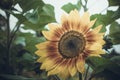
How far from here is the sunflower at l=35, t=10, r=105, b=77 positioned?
550 millimetres

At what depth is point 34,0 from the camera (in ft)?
2.57

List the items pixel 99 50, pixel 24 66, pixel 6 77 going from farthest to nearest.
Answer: pixel 24 66 → pixel 6 77 → pixel 99 50

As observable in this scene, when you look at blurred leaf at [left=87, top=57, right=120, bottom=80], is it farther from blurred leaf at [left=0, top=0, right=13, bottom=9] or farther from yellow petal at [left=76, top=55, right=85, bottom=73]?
blurred leaf at [left=0, top=0, right=13, bottom=9]

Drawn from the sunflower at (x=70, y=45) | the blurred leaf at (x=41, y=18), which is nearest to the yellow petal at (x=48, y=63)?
the sunflower at (x=70, y=45)

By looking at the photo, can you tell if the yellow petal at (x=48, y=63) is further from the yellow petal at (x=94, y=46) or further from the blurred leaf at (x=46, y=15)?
the blurred leaf at (x=46, y=15)

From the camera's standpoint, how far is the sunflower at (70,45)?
1.81 ft

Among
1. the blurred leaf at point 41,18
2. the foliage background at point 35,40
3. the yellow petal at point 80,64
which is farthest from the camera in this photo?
the blurred leaf at point 41,18

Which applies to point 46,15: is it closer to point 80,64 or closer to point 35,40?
point 35,40

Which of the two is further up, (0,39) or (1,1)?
(1,1)

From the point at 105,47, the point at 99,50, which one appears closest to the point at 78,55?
the point at 99,50

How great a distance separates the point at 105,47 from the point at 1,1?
27 centimetres

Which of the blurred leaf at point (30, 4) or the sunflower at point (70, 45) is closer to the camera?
the sunflower at point (70, 45)

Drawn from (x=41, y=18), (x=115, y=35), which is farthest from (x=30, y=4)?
(x=115, y=35)

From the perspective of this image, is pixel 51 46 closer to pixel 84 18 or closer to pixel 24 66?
pixel 84 18
